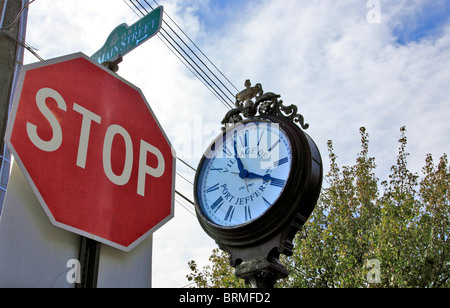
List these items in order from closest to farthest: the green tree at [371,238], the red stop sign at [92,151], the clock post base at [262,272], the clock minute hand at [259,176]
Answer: the red stop sign at [92,151]
the clock post base at [262,272]
the clock minute hand at [259,176]
the green tree at [371,238]

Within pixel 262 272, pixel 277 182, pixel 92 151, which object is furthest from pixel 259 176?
pixel 92 151

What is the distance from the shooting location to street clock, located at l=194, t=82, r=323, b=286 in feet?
11.5

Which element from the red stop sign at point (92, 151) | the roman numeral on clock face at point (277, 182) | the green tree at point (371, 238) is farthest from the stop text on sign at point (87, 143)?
the green tree at point (371, 238)

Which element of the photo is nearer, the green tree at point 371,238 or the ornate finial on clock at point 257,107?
the ornate finial on clock at point 257,107

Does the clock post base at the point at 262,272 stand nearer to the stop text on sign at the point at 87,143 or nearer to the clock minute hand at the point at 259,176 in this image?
the clock minute hand at the point at 259,176

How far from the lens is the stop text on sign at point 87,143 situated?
2.61 m

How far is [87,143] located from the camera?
2836mm

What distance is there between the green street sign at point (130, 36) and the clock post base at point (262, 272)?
181 centimetres

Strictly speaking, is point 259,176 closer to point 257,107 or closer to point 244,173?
point 244,173

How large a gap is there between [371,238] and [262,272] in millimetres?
9440

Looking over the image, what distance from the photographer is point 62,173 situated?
259 cm

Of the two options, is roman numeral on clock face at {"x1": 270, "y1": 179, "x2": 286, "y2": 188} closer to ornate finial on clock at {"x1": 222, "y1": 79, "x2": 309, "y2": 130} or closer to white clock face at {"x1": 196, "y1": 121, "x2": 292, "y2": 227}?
white clock face at {"x1": 196, "y1": 121, "x2": 292, "y2": 227}

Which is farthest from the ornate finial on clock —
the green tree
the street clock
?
the green tree
